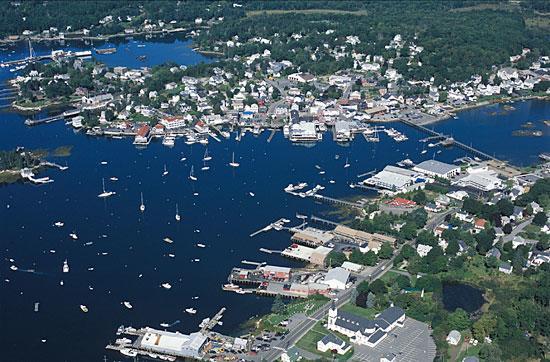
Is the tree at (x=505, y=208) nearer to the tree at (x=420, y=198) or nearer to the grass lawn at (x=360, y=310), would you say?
the tree at (x=420, y=198)

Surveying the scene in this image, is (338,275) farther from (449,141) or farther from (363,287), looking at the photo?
(449,141)

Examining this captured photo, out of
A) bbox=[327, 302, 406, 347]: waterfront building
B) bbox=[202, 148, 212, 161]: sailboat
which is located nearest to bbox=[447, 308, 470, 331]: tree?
bbox=[327, 302, 406, 347]: waterfront building

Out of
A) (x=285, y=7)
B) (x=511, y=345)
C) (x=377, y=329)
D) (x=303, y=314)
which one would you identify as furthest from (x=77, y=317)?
(x=285, y=7)

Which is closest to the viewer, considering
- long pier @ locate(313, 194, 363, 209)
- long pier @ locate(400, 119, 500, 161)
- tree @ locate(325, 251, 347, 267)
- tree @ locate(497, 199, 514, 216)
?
tree @ locate(325, 251, 347, 267)

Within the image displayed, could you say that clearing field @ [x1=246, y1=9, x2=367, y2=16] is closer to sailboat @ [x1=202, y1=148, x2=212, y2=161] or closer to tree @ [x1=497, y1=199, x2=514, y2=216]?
sailboat @ [x1=202, y1=148, x2=212, y2=161]

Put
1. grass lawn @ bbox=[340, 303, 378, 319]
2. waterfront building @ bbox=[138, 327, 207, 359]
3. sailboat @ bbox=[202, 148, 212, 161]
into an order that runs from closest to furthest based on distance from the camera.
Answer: waterfront building @ bbox=[138, 327, 207, 359] < grass lawn @ bbox=[340, 303, 378, 319] < sailboat @ bbox=[202, 148, 212, 161]

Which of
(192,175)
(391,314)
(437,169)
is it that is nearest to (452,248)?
(391,314)

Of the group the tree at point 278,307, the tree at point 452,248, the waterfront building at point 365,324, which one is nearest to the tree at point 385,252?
the tree at point 452,248

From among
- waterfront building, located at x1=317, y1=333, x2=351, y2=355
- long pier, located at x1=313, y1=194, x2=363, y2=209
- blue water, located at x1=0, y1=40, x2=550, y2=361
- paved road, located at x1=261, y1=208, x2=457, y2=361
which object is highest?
waterfront building, located at x1=317, y1=333, x2=351, y2=355
